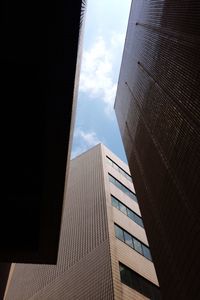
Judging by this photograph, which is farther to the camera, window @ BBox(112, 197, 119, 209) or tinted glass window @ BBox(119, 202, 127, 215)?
tinted glass window @ BBox(119, 202, 127, 215)

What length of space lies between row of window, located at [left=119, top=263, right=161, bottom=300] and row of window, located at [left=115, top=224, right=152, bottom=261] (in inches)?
71.8

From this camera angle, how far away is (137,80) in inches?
425

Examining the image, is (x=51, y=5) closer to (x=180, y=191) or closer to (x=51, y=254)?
(x=180, y=191)

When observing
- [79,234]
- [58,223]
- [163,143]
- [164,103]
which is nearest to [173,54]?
[164,103]

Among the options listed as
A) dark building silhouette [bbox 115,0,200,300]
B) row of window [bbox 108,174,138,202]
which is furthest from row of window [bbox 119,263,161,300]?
row of window [bbox 108,174,138,202]

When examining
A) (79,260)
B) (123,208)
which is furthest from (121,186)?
(79,260)

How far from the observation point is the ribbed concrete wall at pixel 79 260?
37.3ft

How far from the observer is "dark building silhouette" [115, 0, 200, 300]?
5309 millimetres

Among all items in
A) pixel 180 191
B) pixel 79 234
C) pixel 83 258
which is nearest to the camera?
pixel 180 191

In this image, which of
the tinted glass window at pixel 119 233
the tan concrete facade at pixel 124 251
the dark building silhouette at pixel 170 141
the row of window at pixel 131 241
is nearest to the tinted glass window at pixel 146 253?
the row of window at pixel 131 241

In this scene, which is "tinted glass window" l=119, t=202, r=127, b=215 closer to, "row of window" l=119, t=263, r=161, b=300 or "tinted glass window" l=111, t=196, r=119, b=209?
"tinted glass window" l=111, t=196, r=119, b=209

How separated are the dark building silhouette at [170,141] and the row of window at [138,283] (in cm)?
411

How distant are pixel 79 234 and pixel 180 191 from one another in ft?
33.2

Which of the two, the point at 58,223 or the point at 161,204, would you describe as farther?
the point at 161,204
